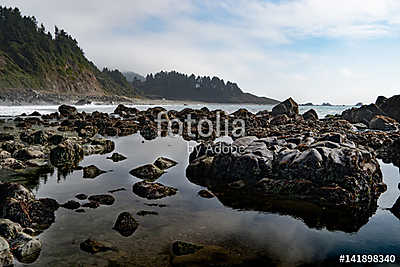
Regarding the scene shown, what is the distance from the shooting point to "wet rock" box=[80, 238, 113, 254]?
26.3ft

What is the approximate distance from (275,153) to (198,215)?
6551 millimetres

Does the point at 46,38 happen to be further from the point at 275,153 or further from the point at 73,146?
the point at 275,153

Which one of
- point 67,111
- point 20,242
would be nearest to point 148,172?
point 20,242

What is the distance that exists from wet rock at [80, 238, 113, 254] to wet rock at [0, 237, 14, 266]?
5.37 feet

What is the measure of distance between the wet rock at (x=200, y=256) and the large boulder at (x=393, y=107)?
5126cm

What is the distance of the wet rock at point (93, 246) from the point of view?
8031 millimetres

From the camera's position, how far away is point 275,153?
1557 cm

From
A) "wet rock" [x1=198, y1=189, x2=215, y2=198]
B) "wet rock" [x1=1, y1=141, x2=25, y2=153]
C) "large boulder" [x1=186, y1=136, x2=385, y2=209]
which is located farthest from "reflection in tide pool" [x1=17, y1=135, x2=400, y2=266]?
"wet rock" [x1=1, y1=141, x2=25, y2=153]

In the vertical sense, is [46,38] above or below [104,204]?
above

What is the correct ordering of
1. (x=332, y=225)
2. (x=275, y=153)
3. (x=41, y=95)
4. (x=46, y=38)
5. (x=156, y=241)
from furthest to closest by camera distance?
1. (x=46, y=38)
2. (x=41, y=95)
3. (x=275, y=153)
4. (x=332, y=225)
5. (x=156, y=241)

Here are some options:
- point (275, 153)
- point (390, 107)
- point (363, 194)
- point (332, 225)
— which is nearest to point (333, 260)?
point (332, 225)

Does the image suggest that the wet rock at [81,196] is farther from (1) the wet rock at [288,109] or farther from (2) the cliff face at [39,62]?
(2) the cliff face at [39,62]

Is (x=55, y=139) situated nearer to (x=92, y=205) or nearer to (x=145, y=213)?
(x=92, y=205)

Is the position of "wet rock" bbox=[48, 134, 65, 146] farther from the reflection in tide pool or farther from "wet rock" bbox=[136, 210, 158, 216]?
"wet rock" bbox=[136, 210, 158, 216]
